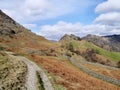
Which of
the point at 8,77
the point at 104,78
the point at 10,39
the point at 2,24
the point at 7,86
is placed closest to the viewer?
the point at 7,86

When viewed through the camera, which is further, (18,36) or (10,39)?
(18,36)

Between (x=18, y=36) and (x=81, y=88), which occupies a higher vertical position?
(x=18, y=36)

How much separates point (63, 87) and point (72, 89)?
160 centimetres

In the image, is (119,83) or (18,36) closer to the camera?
(119,83)

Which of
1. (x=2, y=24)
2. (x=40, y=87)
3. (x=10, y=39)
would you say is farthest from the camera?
(x=2, y=24)

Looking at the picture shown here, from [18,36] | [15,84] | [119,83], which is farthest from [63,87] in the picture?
[18,36]

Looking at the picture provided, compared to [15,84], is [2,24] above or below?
above

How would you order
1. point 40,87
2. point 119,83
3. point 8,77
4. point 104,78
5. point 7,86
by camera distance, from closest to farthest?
point 7,86, point 40,87, point 8,77, point 119,83, point 104,78

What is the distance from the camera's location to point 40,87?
43375 millimetres

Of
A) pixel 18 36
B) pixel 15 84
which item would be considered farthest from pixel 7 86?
pixel 18 36

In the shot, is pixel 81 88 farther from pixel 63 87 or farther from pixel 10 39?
pixel 10 39

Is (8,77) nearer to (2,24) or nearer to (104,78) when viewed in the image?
(104,78)

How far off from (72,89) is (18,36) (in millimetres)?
157229

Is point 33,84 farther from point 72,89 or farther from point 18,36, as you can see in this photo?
point 18,36
